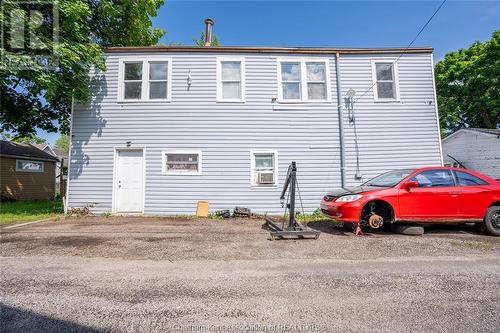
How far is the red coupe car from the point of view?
18.7 feet

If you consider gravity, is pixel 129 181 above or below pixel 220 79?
below

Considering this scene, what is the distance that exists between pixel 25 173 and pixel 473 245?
25556 mm

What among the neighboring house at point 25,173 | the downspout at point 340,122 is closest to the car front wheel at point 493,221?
the downspout at point 340,122

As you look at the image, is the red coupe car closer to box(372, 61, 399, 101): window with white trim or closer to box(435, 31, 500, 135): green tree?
box(372, 61, 399, 101): window with white trim

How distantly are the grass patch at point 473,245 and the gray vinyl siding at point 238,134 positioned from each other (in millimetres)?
4126

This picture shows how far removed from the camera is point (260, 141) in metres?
9.20

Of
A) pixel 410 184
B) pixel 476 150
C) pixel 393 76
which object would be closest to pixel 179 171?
pixel 410 184

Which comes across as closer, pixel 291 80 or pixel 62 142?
pixel 291 80

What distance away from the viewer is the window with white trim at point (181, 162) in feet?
29.6

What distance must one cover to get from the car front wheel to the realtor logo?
1345cm

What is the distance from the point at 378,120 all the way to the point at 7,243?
1165 centimetres

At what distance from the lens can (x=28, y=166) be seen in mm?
18500

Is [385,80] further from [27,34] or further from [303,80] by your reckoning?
[27,34]

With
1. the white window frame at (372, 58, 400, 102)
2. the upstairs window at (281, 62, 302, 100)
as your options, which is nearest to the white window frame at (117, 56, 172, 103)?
the upstairs window at (281, 62, 302, 100)
